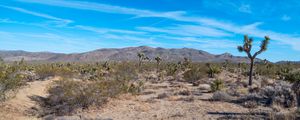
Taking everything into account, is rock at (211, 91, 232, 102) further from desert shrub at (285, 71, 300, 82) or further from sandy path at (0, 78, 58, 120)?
sandy path at (0, 78, 58, 120)

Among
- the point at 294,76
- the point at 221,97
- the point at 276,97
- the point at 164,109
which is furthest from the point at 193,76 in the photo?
the point at 294,76

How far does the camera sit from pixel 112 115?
15523 millimetres

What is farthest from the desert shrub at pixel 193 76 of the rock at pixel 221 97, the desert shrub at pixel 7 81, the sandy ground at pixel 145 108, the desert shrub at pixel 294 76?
the desert shrub at pixel 7 81

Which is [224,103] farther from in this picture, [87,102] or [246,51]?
[246,51]

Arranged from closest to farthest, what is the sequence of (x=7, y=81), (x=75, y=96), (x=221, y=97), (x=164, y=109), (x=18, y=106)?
1. (x=7, y=81)
2. (x=18, y=106)
3. (x=164, y=109)
4. (x=75, y=96)
5. (x=221, y=97)

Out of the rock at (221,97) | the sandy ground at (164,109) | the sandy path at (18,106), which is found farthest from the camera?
the rock at (221,97)

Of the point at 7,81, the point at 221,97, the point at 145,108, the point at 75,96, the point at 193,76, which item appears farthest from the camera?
the point at 193,76

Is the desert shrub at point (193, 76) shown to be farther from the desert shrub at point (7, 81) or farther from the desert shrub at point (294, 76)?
the desert shrub at point (7, 81)

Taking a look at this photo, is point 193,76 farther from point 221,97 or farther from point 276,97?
point 276,97

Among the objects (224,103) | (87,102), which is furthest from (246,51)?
(87,102)

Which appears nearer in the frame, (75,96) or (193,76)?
(75,96)

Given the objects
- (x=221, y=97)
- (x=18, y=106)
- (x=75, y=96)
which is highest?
(x=221, y=97)

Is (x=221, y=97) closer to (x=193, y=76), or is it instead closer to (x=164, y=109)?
(x=164, y=109)

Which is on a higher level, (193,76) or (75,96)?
(193,76)
